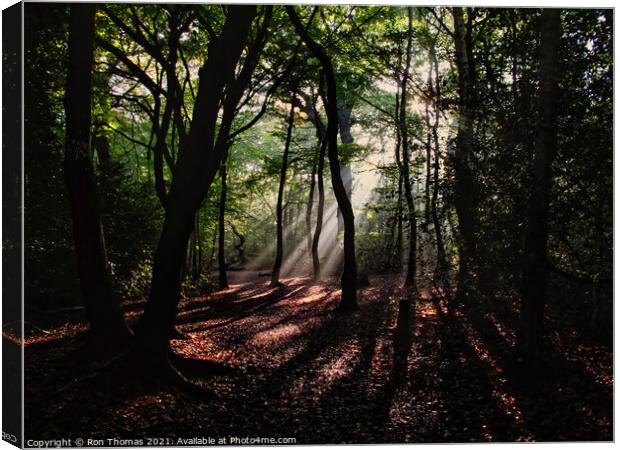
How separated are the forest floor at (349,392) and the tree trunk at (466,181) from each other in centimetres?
76

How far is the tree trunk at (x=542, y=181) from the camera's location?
17.5ft

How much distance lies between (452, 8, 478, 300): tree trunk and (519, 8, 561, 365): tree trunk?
1.06 m

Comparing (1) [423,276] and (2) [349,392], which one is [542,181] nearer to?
(2) [349,392]

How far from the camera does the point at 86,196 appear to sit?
566 centimetres

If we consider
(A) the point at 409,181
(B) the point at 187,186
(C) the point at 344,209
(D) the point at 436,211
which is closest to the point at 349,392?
(D) the point at 436,211

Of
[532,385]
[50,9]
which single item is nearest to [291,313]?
[532,385]

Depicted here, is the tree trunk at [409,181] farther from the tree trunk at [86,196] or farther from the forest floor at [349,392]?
the tree trunk at [86,196]

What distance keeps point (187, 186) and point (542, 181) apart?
433 centimetres

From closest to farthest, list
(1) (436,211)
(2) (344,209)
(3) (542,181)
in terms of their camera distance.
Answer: (3) (542,181), (1) (436,211), (2) (344,209)

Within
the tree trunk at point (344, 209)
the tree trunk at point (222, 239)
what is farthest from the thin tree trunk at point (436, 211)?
the tree trunk at point (222, 239)

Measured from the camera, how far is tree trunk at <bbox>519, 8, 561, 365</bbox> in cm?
533

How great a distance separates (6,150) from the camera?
4734 mm

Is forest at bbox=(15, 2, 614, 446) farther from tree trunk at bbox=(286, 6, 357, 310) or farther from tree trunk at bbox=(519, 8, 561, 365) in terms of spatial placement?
tree trunk at bbox=(286, 6, 357, 310)

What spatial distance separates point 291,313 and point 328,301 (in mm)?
1784
